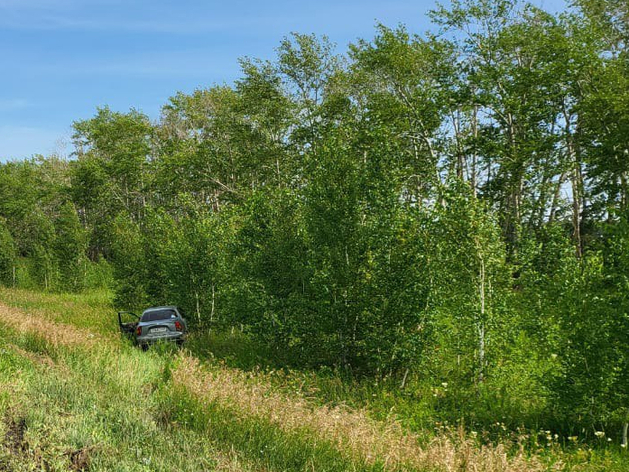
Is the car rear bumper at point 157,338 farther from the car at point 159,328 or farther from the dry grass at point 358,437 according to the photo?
the dry grass at point 358,437

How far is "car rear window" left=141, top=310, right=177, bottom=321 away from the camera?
17.1m

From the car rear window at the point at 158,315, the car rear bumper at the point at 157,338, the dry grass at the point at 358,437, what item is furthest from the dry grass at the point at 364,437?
the car rear window at the point at 158,315

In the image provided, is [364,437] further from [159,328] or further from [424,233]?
[159,328]

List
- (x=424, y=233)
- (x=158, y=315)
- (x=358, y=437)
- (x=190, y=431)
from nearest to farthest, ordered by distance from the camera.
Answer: (x=358, y=437) → (x=190, y=431) → (x=424, y=233) → (x=158, y=315)

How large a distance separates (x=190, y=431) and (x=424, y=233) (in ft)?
24.5

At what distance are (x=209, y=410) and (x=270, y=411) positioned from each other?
3.16ft

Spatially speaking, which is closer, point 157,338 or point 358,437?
point 358,437

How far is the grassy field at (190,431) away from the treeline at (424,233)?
2.15 meters

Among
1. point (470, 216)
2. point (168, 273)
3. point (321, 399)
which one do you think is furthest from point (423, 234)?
point (168, 273)

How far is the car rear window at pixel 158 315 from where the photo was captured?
56.1 feet

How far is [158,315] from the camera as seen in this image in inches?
680

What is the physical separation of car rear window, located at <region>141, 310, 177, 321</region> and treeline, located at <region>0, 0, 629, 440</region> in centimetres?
219

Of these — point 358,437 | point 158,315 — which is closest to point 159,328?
point 158,315

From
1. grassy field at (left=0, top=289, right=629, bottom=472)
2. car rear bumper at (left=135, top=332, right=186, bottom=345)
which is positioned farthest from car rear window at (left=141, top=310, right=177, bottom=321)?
grassy field at (left=0, top=289, right=629, bottom=472)
